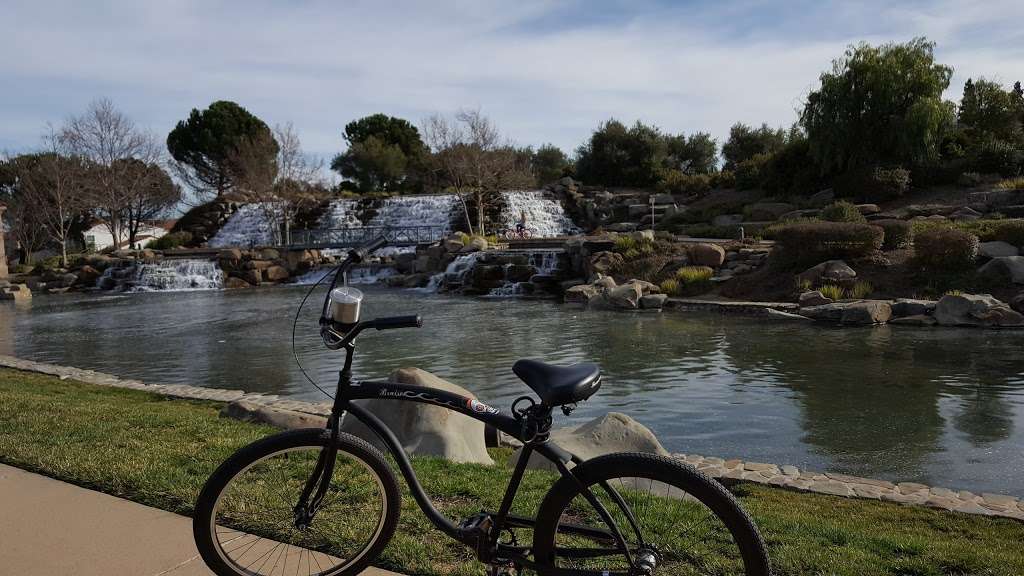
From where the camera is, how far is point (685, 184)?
131 feet

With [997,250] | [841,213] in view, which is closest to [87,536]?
[997,250]

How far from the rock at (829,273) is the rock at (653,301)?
343 centimetres

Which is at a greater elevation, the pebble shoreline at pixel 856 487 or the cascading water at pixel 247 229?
the cascading water at pixel 247 229

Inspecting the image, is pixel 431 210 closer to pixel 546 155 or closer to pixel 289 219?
pixel 289 219

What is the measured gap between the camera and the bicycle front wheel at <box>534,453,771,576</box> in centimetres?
243

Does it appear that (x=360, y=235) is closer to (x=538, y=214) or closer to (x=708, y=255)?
(x=538, y=214)

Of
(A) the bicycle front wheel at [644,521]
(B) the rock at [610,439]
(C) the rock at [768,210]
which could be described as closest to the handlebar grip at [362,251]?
(A) the bicycle front wheel at [644,521]

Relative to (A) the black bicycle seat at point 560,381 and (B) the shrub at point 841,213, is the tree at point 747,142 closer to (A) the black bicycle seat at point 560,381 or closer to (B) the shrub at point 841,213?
(B) the shrub at point 841,213

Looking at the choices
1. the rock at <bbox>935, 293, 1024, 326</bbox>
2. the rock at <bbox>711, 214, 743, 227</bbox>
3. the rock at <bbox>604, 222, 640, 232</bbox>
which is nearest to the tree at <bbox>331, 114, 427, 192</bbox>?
the rock at <bbox>604, 222, 640, 232</bbox>

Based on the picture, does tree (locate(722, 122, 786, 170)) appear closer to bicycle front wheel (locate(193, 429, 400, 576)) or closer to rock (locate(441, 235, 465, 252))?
rock (locate(441, 235, 465, 252))

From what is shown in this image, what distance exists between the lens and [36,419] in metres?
6.12

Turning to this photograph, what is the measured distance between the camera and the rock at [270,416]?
21.9ft

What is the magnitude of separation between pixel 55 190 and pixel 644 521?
46031 mm

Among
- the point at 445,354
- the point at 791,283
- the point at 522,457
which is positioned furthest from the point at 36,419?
the point at 791,283
